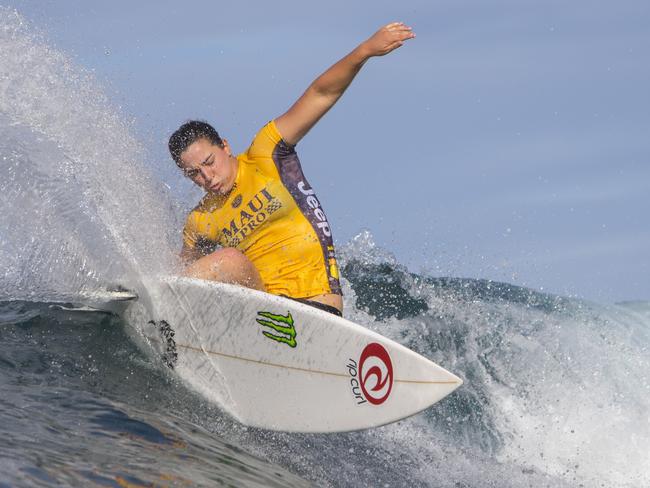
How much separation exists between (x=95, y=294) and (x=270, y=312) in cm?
173

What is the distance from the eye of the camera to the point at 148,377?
6.12 m

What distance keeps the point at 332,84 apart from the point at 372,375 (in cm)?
179

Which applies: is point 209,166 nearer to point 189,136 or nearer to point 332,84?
point 189,136

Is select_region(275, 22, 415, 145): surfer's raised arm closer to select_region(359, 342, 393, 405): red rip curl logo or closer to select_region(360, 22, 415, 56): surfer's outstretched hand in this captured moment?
select_region(360, 22, 415, 56): surfer's outstretched hand

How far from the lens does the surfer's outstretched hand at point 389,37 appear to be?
5137 mm

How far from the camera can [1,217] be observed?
7.60 metres

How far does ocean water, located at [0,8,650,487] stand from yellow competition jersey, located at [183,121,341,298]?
69 centimetres

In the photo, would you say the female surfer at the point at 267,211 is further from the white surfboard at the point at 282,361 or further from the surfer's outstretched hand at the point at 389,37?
the surfer's outstretched hand at the point at 389,37

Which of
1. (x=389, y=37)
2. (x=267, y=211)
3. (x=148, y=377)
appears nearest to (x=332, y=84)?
(x=389, y=37)

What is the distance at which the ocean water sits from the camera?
4684mm

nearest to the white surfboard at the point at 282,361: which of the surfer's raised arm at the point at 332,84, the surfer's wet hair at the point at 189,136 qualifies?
the surfer's wet hair at the point at 189,136

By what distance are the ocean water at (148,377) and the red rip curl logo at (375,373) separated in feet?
1.74

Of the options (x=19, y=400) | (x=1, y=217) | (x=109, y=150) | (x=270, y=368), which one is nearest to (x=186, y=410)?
(x=270, y=368)

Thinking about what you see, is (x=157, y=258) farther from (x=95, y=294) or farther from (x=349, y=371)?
(x=349, y=371)
